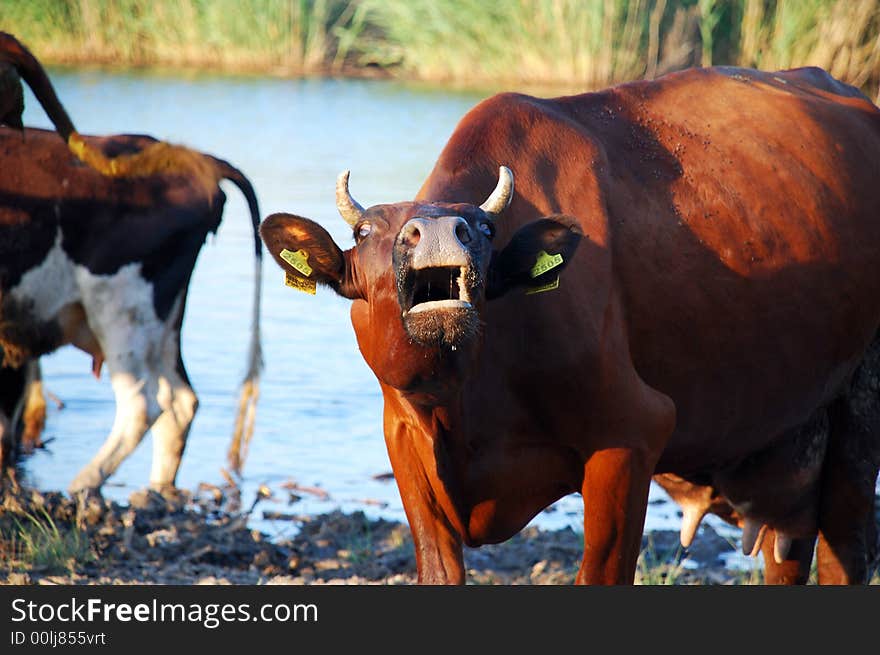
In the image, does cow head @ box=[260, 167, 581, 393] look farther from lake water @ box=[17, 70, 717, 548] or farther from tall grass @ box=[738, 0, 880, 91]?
tall grass @ box=[738, 0, 880, 91]

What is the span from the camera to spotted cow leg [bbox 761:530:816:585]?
18.5ft

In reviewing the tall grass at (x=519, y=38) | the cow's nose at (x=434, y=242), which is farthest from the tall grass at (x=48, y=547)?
the tall grass at (x=519, y=38)

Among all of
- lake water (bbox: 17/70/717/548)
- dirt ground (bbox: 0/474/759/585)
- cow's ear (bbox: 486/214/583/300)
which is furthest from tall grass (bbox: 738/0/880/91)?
cow's ear (bbox: 486/214/583/300)

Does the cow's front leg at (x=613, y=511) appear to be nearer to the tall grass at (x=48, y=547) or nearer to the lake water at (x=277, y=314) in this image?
the tall grass at (x=48, y=547)

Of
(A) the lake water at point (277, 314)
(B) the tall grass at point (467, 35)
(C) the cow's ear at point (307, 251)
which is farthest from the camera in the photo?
(B) the tall grass at point (467, 35)

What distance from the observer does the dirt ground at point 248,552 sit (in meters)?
5.70

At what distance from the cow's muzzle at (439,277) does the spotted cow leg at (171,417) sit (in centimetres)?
405

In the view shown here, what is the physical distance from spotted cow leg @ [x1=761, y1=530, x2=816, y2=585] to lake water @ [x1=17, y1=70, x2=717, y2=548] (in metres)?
1.28

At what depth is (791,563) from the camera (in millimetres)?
5648

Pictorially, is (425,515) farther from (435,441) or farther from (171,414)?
(171,414)

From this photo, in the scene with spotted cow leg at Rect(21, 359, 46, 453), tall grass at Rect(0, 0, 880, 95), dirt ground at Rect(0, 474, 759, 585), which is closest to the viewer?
dirt ground at Rect(0, 474, 759, 585)
